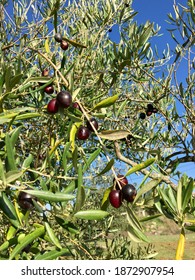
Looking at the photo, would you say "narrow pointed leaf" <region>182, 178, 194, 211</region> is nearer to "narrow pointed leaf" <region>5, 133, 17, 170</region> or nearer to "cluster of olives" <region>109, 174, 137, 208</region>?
"cluster of olives" <region>109, 174, 137, 208</region>

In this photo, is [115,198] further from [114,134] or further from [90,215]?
[114,134]

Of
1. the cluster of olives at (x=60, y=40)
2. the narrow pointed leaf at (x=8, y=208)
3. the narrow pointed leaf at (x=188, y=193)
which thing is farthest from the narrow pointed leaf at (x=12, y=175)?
the cluster of olives at (x=60, y=40)

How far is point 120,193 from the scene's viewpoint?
116cm

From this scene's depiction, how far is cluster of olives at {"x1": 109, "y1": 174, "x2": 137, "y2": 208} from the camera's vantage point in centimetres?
113

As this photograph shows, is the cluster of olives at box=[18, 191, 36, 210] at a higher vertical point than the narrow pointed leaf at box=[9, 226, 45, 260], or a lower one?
higher

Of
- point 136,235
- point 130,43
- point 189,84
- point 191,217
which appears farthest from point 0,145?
point 189,84

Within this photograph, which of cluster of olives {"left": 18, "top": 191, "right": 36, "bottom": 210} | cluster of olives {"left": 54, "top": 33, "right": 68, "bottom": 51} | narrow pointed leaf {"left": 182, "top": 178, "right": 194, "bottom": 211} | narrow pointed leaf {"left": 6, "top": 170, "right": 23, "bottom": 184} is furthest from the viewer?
cluster of olives {"left": 54, "top": 33, "right": 68, "bottom": 51}

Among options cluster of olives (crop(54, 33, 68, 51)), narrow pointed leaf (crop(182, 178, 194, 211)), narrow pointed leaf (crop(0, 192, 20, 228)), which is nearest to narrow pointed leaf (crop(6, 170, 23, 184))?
narrow pointed leaf (crop(0, 192, 20, 228))

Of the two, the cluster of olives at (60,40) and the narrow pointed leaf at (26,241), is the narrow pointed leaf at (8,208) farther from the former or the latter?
the cluster of olives at (60,40)

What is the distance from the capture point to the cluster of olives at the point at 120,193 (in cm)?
113

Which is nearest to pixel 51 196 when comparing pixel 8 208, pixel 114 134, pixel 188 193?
pixel 8 208

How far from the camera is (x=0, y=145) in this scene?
4.57 ft
